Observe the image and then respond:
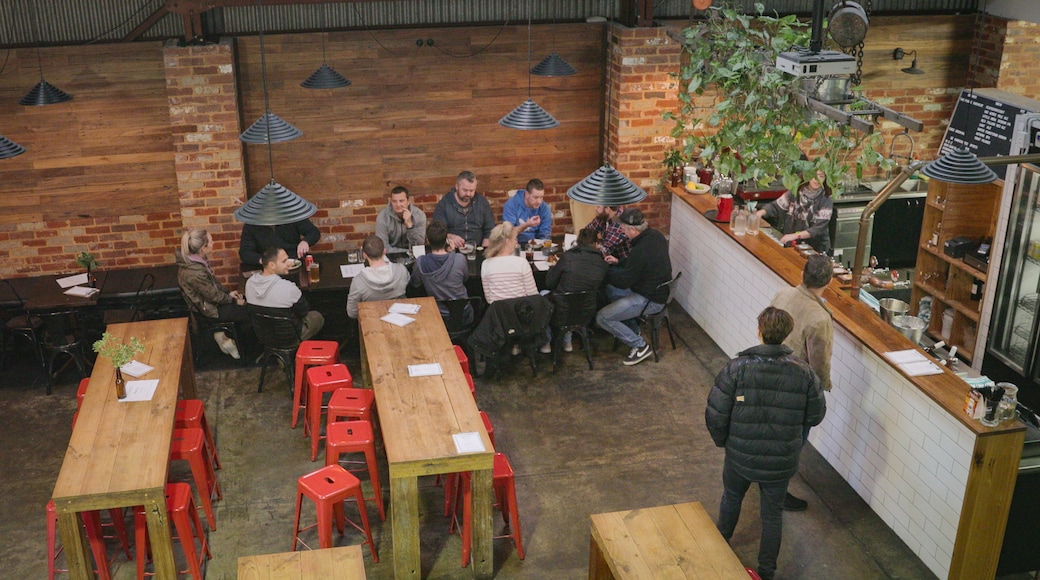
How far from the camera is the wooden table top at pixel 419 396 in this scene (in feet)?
18.5

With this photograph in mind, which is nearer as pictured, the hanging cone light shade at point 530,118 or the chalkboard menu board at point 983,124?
the hanging cone light shade at point 530,118

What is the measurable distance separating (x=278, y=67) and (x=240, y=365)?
2777mm

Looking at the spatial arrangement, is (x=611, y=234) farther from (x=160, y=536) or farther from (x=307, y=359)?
(x=160, y=536)

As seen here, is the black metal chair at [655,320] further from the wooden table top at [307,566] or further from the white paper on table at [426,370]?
the wooden table top at [307,566]

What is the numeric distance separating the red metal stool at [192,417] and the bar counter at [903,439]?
4349 millimetres

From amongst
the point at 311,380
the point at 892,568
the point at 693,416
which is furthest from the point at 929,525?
the point at 311,380

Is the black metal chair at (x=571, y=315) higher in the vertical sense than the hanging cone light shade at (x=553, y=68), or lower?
lower

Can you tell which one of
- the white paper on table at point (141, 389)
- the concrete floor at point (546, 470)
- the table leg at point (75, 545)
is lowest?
the concrete floor at point (546, 470)

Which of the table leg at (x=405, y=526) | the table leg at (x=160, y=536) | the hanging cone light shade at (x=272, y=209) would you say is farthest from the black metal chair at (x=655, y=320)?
the table leg at (x=160, y=536)

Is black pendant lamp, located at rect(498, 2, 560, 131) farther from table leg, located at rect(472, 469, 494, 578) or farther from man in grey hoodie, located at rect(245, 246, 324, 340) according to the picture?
table leg, located at rect(472, 469, 494, 578)

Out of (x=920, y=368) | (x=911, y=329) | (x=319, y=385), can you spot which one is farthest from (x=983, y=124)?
(x=319, y=385)

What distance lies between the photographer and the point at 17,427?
7.78m

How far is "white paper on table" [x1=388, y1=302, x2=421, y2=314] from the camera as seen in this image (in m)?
7.59

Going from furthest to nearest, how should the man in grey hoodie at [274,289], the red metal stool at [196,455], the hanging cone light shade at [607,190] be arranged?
the man in grey hoodie at [274,289] → the red metal stool at [196,455] → the hanging cone light shade at [607,190]
